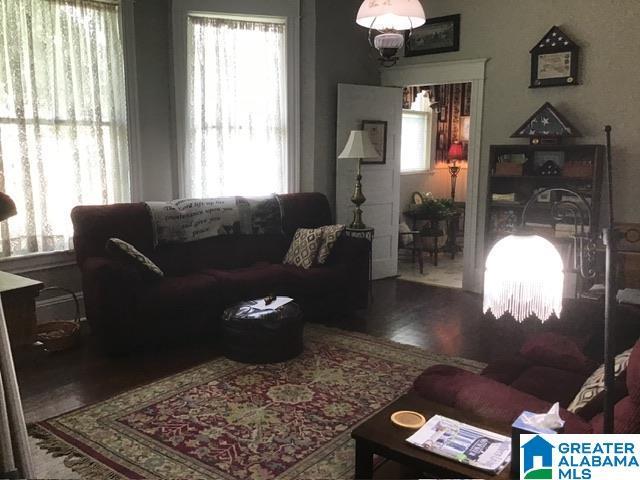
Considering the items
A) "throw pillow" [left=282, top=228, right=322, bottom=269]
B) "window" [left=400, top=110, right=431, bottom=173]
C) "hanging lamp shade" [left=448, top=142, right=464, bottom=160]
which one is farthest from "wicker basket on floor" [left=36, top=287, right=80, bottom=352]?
"hanging lamp shade" [left=448, top=142, right=464, bottom=160]

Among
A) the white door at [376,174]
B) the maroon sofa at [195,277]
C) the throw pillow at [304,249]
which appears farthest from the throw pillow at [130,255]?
the white door at [376,174]

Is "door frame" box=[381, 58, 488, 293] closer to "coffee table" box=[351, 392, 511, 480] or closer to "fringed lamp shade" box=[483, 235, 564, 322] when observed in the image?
"coffee table" box=[351, 392, 511, 480]

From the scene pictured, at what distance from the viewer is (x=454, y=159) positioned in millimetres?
8281

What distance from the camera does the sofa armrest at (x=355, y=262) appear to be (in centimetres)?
484

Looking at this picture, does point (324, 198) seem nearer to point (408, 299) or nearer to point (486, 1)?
point (408, 299)

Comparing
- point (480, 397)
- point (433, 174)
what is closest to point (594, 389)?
point (480, 397)

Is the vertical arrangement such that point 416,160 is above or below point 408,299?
above

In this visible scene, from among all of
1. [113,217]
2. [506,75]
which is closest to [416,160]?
[506,75]

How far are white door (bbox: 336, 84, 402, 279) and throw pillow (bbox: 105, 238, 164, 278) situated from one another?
2409 mm

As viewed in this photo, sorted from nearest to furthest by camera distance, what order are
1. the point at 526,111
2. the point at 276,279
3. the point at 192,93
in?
the point at 276,279, the point at 192,93, the point at 526,111

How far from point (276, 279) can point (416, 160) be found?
171 inches

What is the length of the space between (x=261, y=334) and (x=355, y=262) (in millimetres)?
1399

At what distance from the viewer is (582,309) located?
337cm

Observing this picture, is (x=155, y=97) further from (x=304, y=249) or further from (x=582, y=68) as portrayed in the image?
(x=582, y=68)
